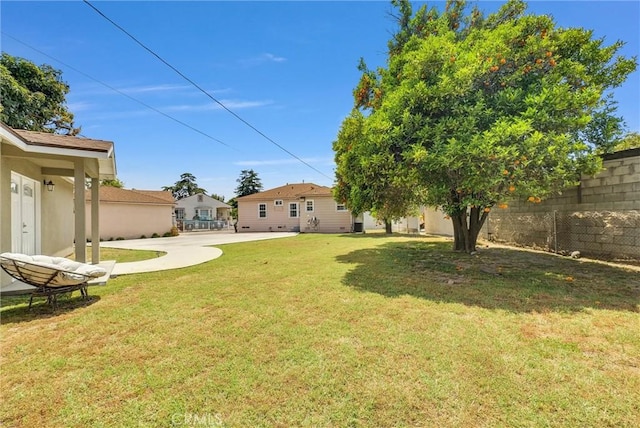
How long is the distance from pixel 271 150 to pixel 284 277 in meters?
13.6

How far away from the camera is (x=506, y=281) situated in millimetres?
6094

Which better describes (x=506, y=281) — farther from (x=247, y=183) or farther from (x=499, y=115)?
(x=247, y=183)

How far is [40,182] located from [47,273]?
5.55 meters

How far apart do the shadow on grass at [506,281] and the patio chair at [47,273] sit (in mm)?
4645

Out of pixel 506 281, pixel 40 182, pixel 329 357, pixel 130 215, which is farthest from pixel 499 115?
pixel 130 215

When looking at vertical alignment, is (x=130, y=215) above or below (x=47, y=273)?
above

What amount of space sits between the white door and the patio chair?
2342 millimetres

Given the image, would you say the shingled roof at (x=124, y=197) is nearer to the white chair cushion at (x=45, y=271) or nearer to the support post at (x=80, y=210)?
the support post at (x=80, y=210)

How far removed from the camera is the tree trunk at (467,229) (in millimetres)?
9828

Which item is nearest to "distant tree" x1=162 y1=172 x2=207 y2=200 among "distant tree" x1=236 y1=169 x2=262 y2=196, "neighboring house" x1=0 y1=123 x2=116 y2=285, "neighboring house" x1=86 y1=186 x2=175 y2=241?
"distant tree" x1=236 y1=169 x2=262 y2=196

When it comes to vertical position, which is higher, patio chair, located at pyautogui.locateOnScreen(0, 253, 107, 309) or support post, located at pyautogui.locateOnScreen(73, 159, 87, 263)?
support post, located at pyautogui.locateOnScreen(73, 159, 87, 263)

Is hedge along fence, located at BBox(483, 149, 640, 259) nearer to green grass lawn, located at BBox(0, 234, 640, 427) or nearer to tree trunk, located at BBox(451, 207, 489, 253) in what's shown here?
tree trunk, located at BBox(451, 207, 489, 253)

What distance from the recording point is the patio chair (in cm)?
429

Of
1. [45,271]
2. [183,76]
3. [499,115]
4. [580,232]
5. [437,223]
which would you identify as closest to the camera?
[45,271]
